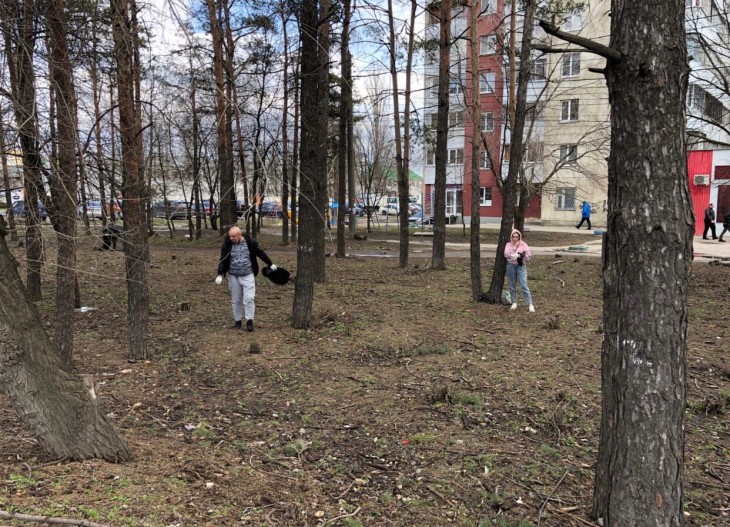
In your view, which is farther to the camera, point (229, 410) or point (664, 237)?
point (229, 410)

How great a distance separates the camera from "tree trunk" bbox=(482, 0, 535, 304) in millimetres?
8414

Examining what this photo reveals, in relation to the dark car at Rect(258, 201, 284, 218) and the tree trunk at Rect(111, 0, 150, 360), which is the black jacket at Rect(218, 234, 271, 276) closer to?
the tree trunk at Rect(111, 0, 150, 360)

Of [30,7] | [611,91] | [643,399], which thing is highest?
[30,7]

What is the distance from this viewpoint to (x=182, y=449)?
3.99 meters

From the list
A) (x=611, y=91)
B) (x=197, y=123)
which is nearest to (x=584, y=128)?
(x=197, y=123)

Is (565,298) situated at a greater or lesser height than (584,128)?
lesser

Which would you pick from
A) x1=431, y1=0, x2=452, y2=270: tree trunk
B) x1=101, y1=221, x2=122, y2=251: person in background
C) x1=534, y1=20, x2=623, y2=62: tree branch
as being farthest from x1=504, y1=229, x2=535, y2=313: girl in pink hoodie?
x1=534, y1=20, x2=623, y2=62: tree branch

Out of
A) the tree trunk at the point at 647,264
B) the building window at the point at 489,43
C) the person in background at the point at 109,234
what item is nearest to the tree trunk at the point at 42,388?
the person in background at the point at 109,234

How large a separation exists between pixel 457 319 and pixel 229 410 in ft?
15.3

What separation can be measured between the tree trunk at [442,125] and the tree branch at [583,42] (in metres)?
9.89

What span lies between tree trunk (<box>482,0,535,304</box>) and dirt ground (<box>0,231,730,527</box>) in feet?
1.74

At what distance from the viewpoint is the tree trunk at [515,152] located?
8414 millimetres

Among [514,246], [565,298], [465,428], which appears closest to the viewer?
[465,428]

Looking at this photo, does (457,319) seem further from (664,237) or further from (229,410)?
(664,237)
